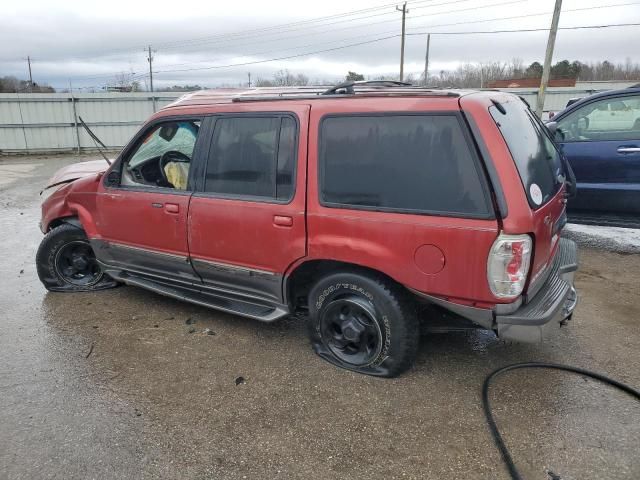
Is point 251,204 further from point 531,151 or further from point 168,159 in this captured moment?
point 531,151

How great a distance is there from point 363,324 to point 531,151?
60.3 inches

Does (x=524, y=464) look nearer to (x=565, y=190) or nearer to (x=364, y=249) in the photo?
(x=364, y=249)

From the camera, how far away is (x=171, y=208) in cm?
388

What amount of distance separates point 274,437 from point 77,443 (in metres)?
1.07

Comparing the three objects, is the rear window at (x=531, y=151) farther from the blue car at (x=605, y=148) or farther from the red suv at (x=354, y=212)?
the blue car at (x=605, y=148)

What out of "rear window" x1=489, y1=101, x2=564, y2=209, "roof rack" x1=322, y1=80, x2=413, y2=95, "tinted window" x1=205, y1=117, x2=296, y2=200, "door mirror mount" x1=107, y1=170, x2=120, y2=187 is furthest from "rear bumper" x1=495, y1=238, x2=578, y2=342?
"door mirror mount" x1=107, y1=170, x2=120, y2=187

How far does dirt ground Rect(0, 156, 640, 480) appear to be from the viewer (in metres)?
2.54

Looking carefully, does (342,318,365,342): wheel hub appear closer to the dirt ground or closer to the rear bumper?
the dirt ground

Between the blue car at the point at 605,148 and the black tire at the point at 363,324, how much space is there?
11.9 feet

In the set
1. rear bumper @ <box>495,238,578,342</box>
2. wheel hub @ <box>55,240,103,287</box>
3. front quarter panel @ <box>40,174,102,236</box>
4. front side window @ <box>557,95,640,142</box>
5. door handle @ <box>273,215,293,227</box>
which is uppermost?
front side window @ <box>557,95,640,142</box>

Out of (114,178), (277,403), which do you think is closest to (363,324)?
(277,403)

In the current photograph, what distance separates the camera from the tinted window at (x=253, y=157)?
3336mm

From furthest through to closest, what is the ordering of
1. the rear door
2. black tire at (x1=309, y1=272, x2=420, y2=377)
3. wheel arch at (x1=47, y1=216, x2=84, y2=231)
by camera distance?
1. the rear door
2. wheel arch at (x1=47, y1=216, x2=84, y2=231)
3. black tire at (x1=309, y1=272, x2=420, y2=377)

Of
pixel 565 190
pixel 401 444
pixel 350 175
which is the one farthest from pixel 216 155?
pixel 565 190
